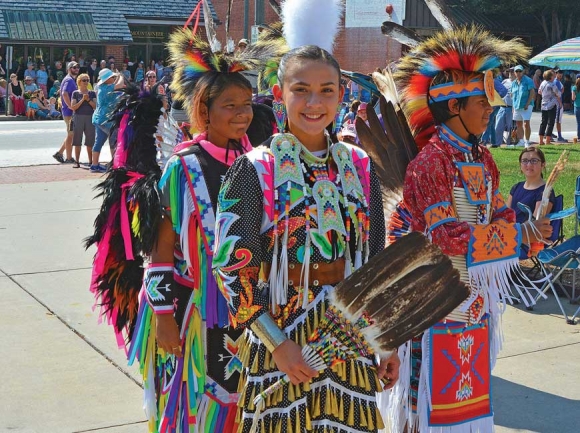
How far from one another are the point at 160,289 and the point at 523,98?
51.9 ft

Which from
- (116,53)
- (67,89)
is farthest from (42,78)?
(67,89)

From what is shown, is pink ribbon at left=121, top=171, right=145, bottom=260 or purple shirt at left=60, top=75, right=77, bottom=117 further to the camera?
purple shirt at left=60, top=75, right=77, bottom=117

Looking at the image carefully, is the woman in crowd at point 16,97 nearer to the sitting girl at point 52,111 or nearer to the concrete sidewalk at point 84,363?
the sitting girl at point 52,111

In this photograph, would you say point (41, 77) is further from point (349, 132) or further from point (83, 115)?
point (349, 132)

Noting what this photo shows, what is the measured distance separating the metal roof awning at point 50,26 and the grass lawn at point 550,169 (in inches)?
796

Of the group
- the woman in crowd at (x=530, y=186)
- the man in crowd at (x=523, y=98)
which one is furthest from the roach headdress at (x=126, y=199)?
the man in crowd at (x=523, y=98)

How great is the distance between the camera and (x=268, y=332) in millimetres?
2447

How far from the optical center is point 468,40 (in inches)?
138

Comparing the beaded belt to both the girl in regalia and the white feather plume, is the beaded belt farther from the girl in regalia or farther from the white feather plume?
the white feather plume

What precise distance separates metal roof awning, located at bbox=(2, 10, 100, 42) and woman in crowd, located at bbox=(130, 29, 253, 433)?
29435mm

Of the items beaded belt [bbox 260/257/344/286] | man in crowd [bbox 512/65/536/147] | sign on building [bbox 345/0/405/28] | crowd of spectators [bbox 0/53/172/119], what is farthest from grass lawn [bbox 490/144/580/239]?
crowd of spectators [bbox 0/53/172/119]

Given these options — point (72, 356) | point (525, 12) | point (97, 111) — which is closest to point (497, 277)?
point (72, 356)

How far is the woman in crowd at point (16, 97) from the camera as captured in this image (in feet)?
83.6

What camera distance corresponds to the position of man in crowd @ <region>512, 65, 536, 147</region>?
58.1 ft
